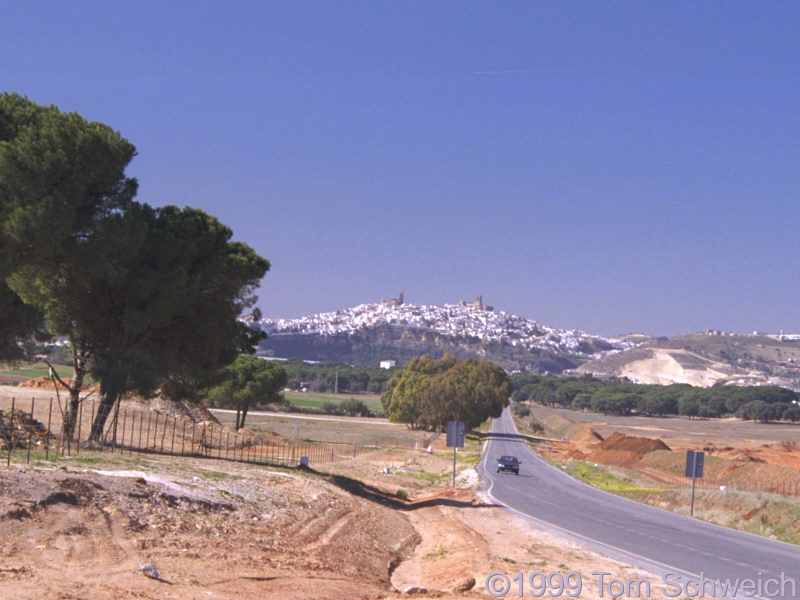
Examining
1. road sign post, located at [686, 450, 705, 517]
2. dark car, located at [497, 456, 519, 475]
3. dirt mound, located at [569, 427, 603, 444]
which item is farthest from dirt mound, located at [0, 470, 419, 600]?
dirt mound, located at [569, 427, 603, 444]

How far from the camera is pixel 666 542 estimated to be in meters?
20.4

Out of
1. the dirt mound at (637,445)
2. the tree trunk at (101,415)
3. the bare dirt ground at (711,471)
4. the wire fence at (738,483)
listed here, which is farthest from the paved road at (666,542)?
the dirt mound at (637,445)

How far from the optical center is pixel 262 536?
14.2 metres

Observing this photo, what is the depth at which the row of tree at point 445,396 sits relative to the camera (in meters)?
88.6

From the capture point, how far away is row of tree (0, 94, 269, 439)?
21777 millimetres

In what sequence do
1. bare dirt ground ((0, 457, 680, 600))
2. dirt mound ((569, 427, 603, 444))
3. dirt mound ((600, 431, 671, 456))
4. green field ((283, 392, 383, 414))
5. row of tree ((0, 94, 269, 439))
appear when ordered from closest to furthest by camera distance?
bare dirt ground ((0, 457, 680, 600))
row of tree ((0, 94, 269, 439))
dirt mound ((600, 431, 671, 456))
dirt mound ((569, 427, 603, 444))
green field ((283, 392, 383, 414))

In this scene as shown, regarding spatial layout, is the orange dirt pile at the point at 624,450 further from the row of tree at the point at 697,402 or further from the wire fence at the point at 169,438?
the row of tree at the point at 697,402

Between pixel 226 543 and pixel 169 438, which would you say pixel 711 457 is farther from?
pixel 226 543

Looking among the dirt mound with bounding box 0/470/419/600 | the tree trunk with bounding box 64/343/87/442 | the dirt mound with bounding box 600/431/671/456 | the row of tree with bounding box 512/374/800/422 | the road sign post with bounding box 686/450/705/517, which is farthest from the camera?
the row of tree with bounding box 512/374/800/422

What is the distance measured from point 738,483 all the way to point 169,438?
34.4 metres

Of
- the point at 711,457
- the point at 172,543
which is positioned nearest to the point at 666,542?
the point at 172,543

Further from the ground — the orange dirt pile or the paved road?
the paved road

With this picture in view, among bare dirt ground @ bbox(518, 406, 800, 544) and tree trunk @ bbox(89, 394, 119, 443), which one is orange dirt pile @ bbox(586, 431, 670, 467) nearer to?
bare dirt ground @ bbox(518, 406, 800, 544)

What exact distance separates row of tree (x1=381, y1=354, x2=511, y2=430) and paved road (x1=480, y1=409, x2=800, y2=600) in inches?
1926
